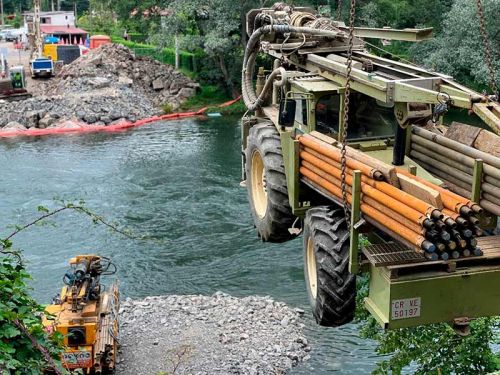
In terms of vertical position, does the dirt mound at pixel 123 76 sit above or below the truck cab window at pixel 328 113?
below

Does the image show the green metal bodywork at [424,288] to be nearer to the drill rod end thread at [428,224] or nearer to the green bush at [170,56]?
the drill rod end thread at [428,224]

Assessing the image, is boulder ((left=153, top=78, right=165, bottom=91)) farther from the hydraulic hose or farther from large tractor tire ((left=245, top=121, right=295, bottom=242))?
large tractor tire ((left=245, top=121, right=295, bottom=242))

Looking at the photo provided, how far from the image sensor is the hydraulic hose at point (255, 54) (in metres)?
10.5

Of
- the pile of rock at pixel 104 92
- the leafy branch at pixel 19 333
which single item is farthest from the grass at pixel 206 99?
the leafy branch at pixel 19 333

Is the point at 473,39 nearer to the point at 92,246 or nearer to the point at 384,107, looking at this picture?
the point at 92,246

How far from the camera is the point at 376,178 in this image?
743 centimetres

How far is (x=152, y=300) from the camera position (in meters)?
20.7

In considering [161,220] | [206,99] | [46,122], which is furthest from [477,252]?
[206,99]

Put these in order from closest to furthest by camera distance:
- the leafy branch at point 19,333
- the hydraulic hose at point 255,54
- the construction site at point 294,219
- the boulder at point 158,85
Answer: the leafy branch at point 19,333 → the construction site at point 294,219 → the hydraulic hose at point 255,54 → the boulder at point 158,85

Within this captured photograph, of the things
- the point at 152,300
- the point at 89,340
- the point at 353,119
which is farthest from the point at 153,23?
the point at 353,119

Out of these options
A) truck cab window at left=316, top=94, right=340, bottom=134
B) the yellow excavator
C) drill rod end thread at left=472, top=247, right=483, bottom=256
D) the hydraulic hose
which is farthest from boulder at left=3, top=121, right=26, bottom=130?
drill rod end thread at left=472, top=247, right=483, bottom=256

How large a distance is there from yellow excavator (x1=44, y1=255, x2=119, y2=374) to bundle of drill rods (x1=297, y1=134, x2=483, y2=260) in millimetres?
9252

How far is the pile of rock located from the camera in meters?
41.9

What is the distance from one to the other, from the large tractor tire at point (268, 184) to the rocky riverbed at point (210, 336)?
22.2 feet
